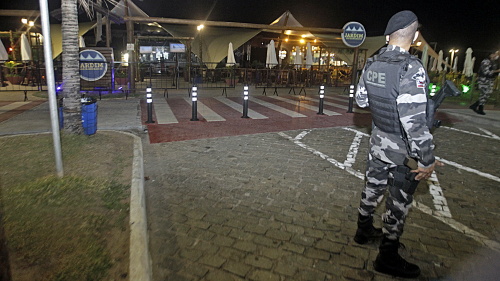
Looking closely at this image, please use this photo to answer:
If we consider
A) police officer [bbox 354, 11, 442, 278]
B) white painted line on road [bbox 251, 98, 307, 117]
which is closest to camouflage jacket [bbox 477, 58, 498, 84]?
white painted line on road [bbox 251, 98, 307, 117]

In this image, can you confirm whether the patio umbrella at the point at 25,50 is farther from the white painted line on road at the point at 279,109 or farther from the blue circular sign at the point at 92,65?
the white painted line on road at the point at 279,109

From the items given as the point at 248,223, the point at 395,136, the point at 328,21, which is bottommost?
the point at 248,223

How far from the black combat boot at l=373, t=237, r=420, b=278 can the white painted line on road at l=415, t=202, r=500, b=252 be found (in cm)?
121

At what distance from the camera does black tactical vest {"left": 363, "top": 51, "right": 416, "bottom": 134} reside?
2.84 metres

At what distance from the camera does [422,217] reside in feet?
13.9

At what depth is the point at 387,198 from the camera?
3.14m

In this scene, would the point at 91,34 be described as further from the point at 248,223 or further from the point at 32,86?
the point at 248,223

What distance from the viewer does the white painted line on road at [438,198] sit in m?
4.41

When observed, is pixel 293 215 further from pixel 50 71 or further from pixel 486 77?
pixel 486 77

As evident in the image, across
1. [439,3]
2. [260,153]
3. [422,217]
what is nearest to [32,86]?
[260,153]

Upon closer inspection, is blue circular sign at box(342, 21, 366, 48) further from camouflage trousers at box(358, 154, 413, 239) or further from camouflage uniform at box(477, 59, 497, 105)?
camouflage trousers at box(358, 154, 413, 239)

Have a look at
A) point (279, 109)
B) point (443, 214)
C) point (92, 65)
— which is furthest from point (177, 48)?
point (443, 214)

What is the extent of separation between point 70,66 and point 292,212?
5335 millimetres

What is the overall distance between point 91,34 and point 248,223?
27679 mm
